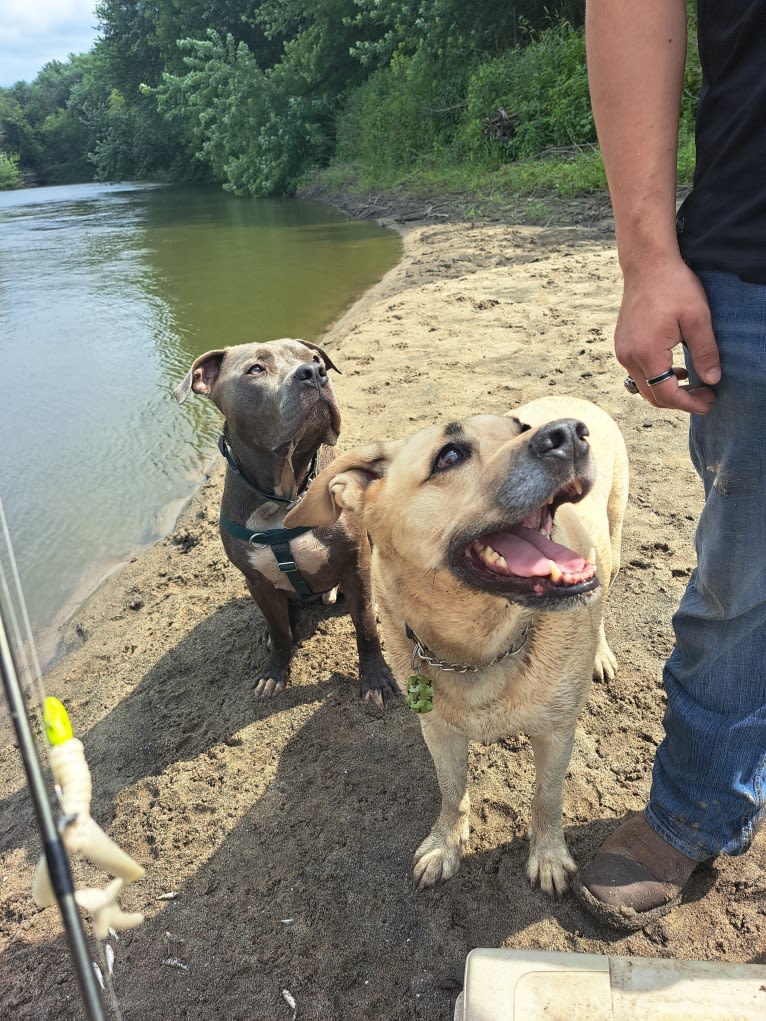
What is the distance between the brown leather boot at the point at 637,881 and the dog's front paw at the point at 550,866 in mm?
81

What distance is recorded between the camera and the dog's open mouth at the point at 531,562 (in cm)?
180

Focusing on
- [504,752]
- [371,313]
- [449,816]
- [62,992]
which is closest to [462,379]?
[371,313]

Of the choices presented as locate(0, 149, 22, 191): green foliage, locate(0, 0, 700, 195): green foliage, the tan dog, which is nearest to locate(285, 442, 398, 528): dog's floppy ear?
the tan dog

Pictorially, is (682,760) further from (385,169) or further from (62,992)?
(385,169)

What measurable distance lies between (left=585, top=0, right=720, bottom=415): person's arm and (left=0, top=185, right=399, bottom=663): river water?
365 centimetres

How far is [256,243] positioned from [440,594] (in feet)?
48.2

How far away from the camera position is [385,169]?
2031 centimetres

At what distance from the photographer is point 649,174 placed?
4.62ft

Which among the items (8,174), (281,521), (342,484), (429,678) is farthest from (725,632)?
(8,174)

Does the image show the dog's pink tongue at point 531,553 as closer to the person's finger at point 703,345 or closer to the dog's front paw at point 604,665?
the person's finger at point 703,345

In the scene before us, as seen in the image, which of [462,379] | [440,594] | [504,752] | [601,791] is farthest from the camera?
[462,379]

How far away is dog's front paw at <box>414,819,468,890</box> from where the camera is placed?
2238 millimetres

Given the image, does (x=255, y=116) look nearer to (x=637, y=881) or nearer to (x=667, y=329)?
(x=667, y=329)

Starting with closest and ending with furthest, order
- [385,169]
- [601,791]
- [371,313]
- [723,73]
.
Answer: [723,73]
[601,791]
[371,313]
[385,169]
